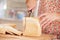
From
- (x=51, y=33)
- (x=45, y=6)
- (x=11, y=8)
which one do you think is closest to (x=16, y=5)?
(x=11, y=8)

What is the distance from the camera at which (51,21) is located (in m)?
0.84

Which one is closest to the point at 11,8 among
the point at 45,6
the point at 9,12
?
the point at 9,12

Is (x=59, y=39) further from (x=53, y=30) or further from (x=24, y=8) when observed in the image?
(x=24, y=8)

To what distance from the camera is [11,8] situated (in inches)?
47.9

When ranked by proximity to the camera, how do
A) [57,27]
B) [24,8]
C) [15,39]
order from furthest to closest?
[24,8] < [57,27] < [15,39]

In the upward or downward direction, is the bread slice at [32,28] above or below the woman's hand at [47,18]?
below

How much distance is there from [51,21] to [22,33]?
0.19 m

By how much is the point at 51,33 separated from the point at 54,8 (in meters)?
0.15

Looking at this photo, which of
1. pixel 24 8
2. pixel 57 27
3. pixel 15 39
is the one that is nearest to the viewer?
pixel 15 39

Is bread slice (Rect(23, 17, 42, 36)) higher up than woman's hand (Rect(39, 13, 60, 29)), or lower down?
lower down

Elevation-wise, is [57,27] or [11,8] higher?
[11,8]

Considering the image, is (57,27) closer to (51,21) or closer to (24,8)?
(51,21)

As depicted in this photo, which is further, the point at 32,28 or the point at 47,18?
the point at 47,18

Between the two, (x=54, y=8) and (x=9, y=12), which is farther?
(x=9, y=12)
